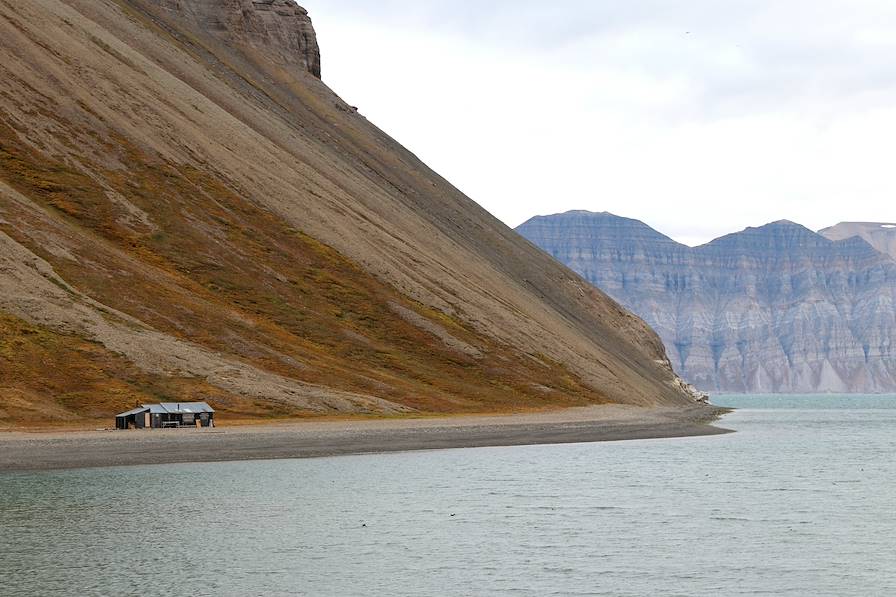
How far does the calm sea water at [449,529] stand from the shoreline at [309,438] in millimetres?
3931

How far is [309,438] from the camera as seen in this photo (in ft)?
268

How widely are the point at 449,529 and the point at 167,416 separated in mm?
46582

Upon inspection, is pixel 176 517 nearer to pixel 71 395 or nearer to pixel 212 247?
pixel 71 395

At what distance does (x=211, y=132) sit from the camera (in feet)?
476

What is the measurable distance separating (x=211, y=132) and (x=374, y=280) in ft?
101

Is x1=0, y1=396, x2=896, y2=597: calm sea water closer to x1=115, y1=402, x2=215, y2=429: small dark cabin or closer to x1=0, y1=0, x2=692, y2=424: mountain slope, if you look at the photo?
x1=115, y1=402, x2=215, y2=429: small dark cabin

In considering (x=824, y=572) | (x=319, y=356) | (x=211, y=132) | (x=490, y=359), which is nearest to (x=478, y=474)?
(x=824, y=572)

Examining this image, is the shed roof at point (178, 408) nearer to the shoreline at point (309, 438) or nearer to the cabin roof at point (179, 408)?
the cabin roof at point (179, 408)

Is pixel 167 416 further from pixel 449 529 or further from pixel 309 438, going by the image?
pixel 449 529

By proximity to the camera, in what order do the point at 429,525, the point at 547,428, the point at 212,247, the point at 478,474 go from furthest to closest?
the point at 212,247 → the point at 547,428 → the point at 478,474 → the point at 429,525

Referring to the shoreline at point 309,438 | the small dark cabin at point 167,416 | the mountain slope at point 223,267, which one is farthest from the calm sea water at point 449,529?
the mountain slope at point 223,267

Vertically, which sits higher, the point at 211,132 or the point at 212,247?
the point at 211,132

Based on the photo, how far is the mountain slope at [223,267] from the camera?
9800 centimetres

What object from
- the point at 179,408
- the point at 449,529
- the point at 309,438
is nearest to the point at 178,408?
the point at 179,408
